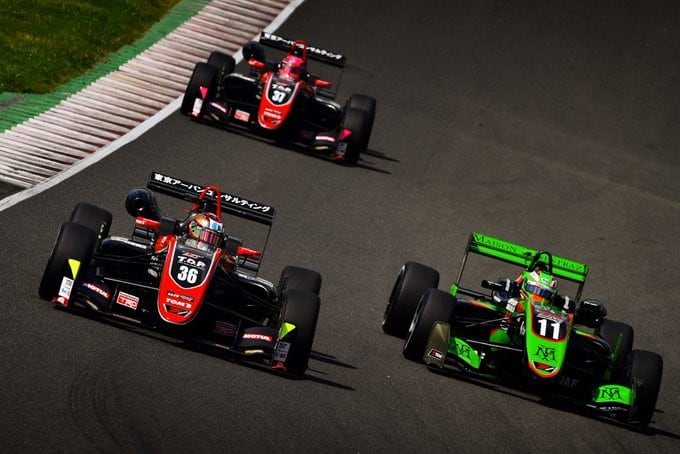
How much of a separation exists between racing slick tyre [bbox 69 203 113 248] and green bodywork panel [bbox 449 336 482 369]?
389 cm

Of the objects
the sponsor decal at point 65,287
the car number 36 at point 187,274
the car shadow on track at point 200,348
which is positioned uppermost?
the car number 36 at point 187,274

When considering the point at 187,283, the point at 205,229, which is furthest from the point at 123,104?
the point at 187,283

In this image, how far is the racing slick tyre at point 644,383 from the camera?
46.8ft

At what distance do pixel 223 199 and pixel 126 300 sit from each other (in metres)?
2.01

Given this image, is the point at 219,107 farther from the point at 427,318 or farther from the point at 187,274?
the point at 187,274

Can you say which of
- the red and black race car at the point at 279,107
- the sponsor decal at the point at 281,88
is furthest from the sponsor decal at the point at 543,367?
the sponsor decal at the point at 281,88

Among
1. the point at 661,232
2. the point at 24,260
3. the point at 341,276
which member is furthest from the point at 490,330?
the point at 661,232

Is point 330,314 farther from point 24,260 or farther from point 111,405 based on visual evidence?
point 111,405

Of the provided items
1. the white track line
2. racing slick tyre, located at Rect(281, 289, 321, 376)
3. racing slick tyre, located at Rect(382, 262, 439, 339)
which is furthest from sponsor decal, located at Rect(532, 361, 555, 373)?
the white track line

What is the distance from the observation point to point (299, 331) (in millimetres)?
13000

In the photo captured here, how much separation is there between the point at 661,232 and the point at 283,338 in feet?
44.3

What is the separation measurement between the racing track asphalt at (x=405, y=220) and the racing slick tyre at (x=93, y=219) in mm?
856

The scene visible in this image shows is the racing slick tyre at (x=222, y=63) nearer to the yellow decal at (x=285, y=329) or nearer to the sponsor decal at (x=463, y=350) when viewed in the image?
the sponsor decal at (x=463, y=350)

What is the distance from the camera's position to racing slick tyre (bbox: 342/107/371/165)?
78.3 ft
